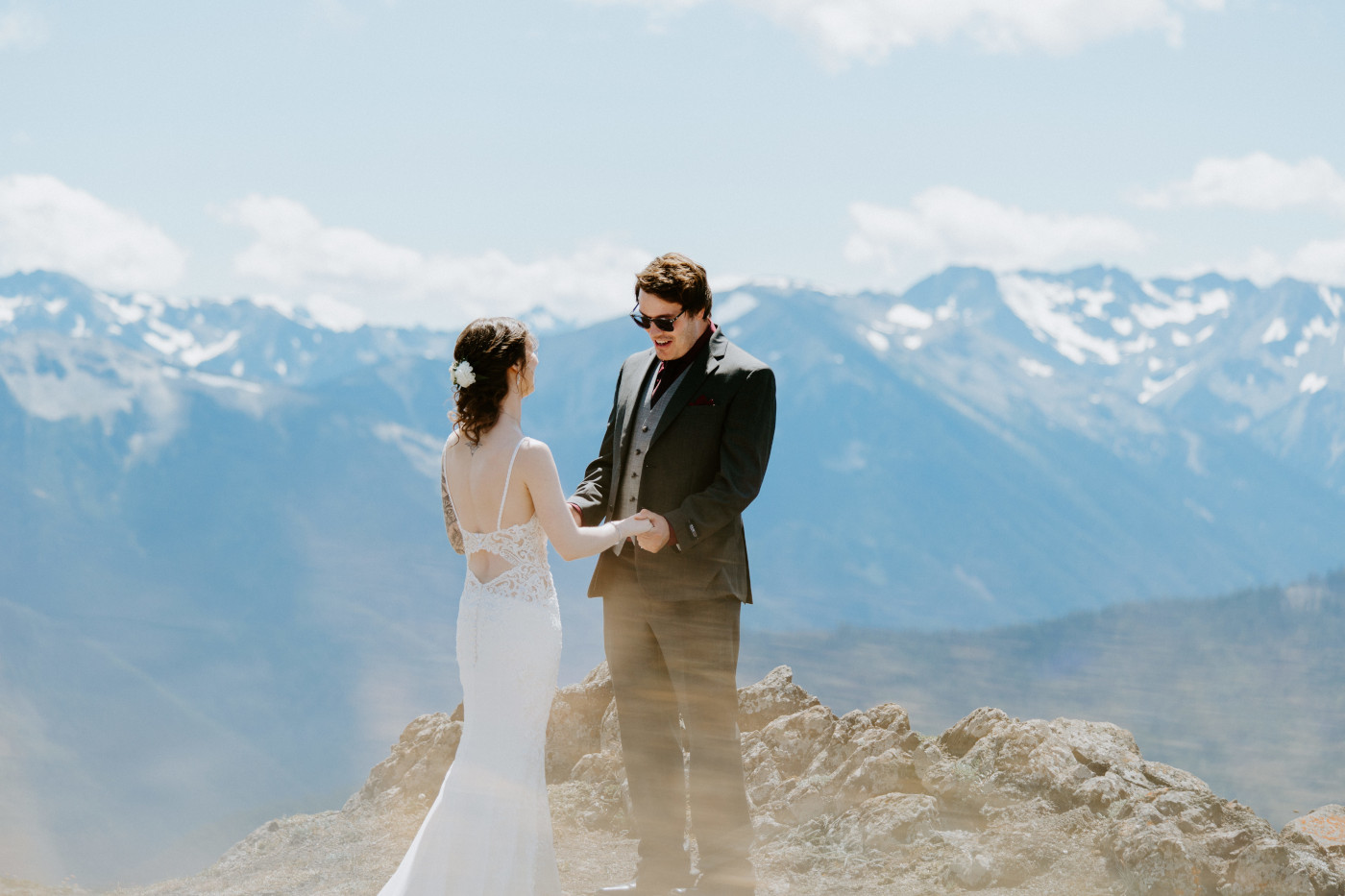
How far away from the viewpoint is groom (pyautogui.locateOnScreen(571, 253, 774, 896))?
13.8ft

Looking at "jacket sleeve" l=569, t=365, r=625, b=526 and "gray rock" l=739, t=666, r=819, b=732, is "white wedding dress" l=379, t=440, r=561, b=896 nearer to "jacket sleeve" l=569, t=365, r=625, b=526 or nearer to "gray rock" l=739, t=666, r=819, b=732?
"jacket sleeve" l=569, t=365, r=625, b=526

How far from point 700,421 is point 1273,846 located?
3.12 m

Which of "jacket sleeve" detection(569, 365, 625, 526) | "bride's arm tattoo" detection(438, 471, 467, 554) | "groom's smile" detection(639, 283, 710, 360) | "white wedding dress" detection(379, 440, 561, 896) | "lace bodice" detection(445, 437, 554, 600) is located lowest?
"white wedding dress" detection(379, 440, 561, 896)

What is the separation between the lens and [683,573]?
423 centimetres

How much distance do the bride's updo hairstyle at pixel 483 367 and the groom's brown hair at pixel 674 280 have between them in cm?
56

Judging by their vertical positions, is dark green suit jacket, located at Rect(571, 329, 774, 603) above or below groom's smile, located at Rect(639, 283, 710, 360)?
below

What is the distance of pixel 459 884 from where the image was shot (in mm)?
3951

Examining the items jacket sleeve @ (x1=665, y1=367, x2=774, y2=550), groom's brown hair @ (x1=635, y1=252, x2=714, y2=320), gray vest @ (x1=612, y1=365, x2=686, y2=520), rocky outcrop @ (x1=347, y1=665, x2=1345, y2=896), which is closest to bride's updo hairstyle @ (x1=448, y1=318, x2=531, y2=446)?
groom's brown hair @ (x1=635, y1=252, x2=714, y2=320)

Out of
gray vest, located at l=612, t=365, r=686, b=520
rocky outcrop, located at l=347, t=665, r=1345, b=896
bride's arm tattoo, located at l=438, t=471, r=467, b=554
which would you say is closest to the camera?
bride's arm tattoo, located at l=438, t=471, r=467, b=554

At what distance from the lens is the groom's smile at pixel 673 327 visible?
13.8 feet

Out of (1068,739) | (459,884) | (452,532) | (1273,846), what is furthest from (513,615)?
(1068,739)

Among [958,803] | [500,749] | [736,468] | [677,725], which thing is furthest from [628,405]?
[958,803]

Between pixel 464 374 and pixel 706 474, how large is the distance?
1053 millimetres

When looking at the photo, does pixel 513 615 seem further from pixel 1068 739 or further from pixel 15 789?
pixel 15 789
